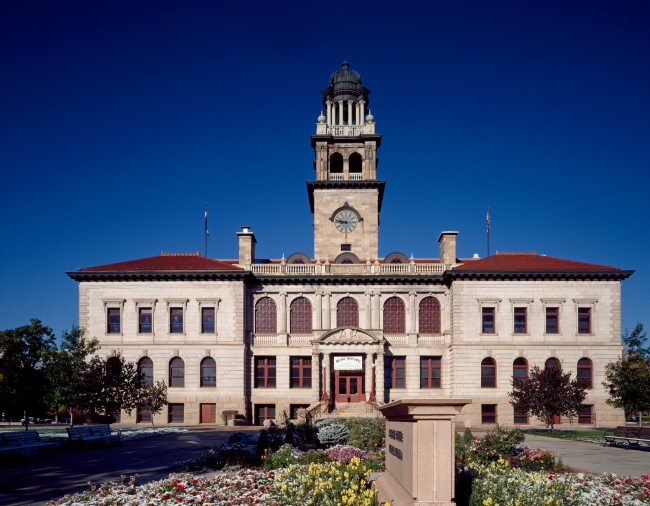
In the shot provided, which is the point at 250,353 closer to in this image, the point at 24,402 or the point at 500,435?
the point at 24,402

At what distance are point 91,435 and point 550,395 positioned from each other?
944 inches

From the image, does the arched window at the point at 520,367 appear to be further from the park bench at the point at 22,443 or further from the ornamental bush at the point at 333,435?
the park bench at the point at 22,443

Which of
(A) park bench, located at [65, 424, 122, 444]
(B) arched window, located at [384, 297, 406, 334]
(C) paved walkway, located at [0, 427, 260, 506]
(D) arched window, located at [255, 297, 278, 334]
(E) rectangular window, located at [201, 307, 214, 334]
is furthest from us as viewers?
(D) arched window, located at [255, 297, 278, 334]

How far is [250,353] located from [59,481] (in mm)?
25380

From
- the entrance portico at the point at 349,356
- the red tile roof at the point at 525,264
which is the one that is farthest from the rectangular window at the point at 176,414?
the red tile roof at the point at 525,264

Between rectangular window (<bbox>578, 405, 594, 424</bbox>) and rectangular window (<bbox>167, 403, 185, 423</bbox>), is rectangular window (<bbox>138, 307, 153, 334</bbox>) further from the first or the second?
rectangular window (<bbox>578, 405, 594, 424</bbox>)

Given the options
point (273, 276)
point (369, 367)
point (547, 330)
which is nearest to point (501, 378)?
point (547, 330)

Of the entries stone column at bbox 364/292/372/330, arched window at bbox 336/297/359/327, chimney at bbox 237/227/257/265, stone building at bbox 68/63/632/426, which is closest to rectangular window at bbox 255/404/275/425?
stone building at bbox 68/63/632/426

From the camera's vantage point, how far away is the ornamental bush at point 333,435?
2092 centimetres

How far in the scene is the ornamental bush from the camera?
68.6ft

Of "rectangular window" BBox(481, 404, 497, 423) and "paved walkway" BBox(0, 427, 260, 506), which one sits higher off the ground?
"paved walkway" BBox(0, 427, 260, 506)

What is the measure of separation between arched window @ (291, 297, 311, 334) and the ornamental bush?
1957 cm

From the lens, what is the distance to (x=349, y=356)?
1560 inches

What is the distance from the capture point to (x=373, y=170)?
4662 centimetres
